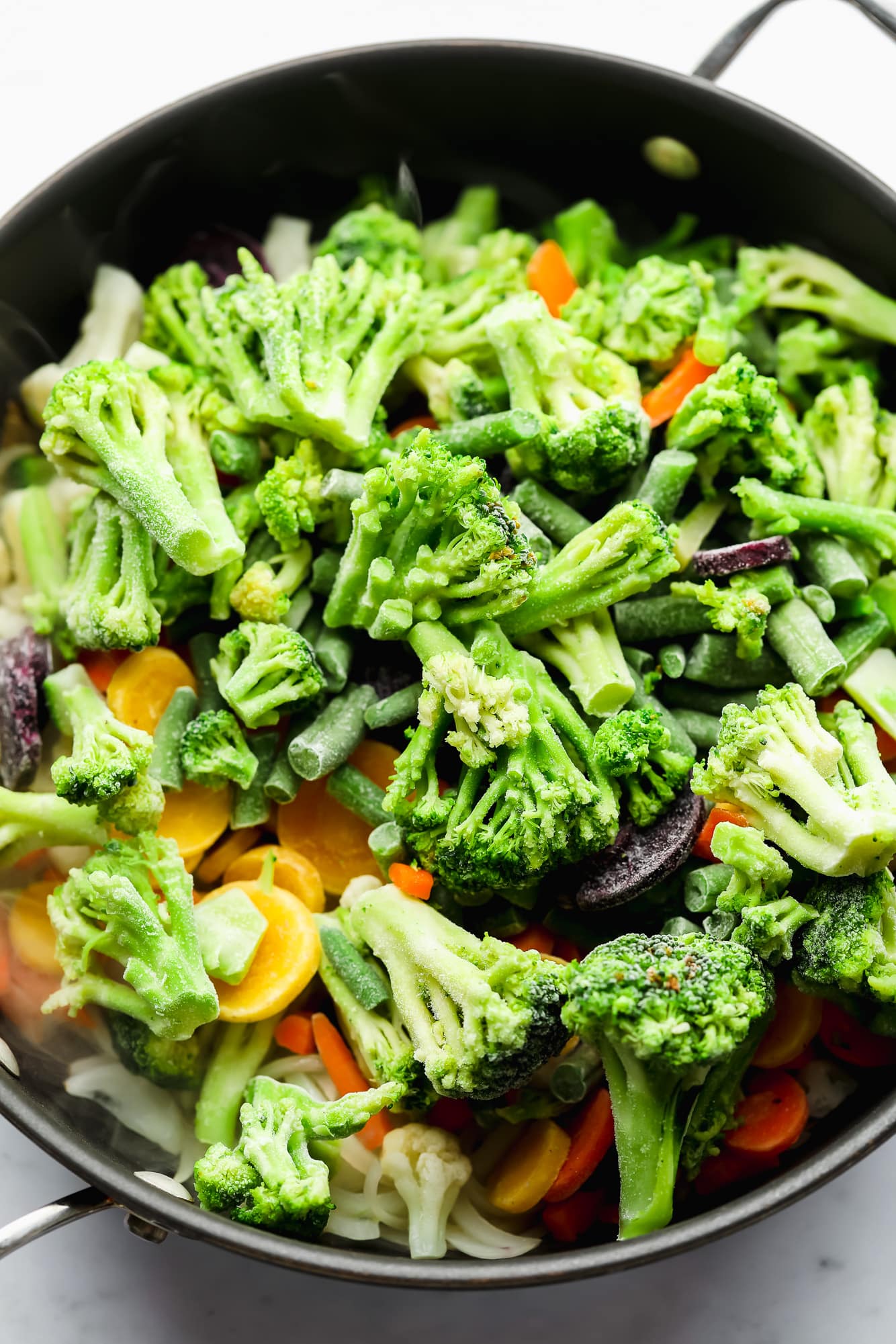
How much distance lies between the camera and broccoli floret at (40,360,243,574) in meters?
2.62

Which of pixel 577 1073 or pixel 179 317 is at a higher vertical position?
pixel 179 317

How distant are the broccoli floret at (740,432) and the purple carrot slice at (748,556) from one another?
0.19 metres

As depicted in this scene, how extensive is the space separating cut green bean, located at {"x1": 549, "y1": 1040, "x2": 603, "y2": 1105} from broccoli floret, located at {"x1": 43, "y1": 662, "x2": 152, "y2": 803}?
3.67 feet

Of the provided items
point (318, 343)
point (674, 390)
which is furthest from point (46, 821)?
point (674, 390)

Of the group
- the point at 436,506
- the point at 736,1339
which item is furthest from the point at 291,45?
the point at 736,1339

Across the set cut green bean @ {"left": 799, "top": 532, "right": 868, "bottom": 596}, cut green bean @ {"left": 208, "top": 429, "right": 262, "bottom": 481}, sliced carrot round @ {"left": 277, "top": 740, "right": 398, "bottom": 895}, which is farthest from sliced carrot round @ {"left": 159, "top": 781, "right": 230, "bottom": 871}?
cut green bean @ {"left": 799, "top": 532, "right": 868, "bottom": 596}

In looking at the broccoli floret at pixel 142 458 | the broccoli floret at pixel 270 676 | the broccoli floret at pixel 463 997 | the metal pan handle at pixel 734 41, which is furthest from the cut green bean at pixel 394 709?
the metal pan handle at pixel 734 41

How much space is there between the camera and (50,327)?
3.19 meters

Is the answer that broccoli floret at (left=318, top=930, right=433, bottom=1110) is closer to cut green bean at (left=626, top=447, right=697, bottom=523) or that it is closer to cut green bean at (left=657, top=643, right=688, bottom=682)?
cut green bean at (left=657, top=643, right=688, bottom=682)

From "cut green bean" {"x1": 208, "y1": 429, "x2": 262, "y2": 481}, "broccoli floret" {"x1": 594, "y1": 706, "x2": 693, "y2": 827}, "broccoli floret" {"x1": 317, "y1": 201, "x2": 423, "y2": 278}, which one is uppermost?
"broccoli floret" {"x1": 317, "y1": 201, "x2": 423, "y2": 278}

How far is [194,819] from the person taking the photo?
110 inches

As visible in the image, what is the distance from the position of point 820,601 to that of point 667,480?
1.46 feet

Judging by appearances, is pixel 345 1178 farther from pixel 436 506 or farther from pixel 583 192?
pixel 583 192

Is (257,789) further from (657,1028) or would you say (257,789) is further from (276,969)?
(657,1028)
